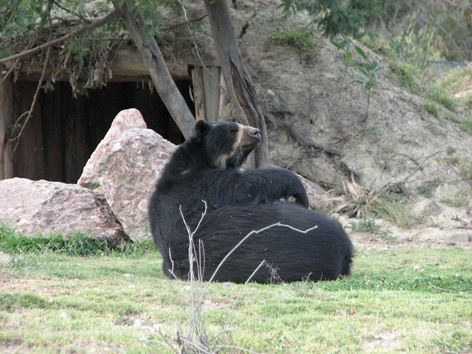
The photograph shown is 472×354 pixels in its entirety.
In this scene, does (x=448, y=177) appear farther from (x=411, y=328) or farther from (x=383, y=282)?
(x=411, y=328)

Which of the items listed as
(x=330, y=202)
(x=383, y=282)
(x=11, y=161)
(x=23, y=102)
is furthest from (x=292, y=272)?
(x=23, y=102)

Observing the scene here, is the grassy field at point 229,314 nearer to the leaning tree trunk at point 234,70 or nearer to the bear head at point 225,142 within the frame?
the bear head at point 225,142

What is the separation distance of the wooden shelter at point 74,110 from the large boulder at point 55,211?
319 centimetres

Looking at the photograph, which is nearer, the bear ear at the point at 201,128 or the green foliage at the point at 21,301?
the green foliage at the point at 21,301

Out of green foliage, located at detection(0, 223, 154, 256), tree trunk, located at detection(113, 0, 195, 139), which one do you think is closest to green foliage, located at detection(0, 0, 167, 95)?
tree trunk, located at detection(113, 0, 195, 139)

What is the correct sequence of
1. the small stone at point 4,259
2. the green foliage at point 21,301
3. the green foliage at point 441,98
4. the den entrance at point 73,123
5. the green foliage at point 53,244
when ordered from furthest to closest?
the den entrance at point 73,123
the green foliage at point 441,98
the green foliage at point 53,244
the small stone at point 4,259
the green foliage at point 21,301

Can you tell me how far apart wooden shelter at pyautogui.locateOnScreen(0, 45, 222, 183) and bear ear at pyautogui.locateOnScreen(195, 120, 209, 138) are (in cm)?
443

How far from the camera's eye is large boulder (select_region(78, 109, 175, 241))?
7664 millimetres

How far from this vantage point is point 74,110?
46.8ft

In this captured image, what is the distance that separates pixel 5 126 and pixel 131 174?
4.49 m

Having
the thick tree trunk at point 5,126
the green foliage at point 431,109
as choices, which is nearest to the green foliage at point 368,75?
the green foliage at point 431,109

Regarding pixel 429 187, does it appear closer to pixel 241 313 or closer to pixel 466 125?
pixel 466 125

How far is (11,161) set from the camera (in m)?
11.0

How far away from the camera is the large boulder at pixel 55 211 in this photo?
268 inches
